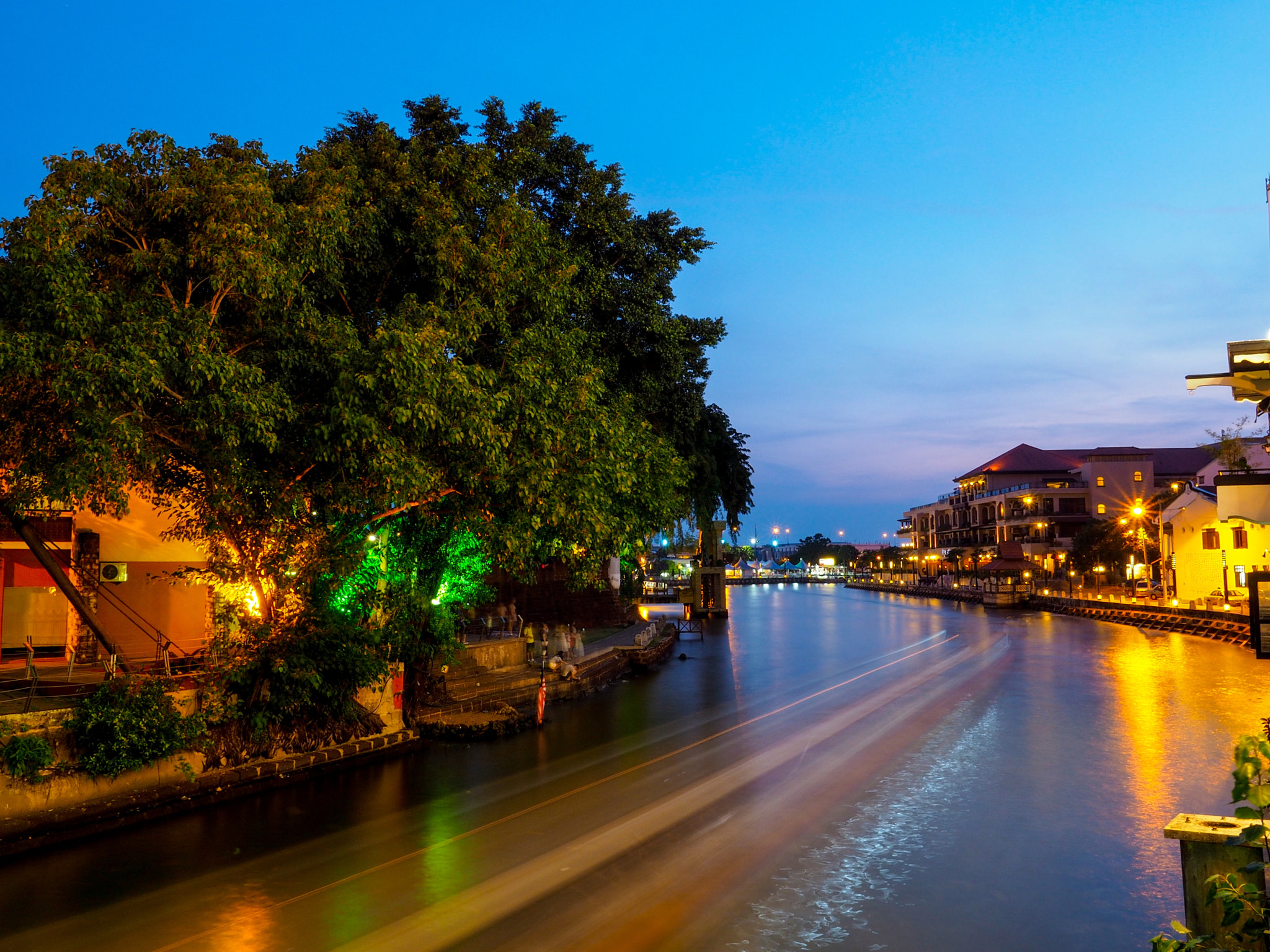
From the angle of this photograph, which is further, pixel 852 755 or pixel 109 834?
pixel 852 755

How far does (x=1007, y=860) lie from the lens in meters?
9.31

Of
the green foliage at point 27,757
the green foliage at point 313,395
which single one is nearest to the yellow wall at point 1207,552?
the green foliage at point 313,395

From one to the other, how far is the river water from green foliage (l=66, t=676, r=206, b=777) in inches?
36.9

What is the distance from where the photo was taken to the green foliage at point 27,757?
34.2 feet

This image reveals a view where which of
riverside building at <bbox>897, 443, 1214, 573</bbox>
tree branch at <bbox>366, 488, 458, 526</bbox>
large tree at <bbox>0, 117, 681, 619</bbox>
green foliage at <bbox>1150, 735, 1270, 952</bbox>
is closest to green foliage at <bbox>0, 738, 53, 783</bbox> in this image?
large tree at <bbox>0, 117, 681, 619</bbox>

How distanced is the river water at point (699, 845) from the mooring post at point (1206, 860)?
1916mm

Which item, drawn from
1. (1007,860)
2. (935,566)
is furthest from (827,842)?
(935,566)

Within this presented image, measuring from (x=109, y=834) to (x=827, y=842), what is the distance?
336 inches

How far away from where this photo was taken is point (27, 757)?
10.5 meters

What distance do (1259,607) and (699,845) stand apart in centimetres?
1018

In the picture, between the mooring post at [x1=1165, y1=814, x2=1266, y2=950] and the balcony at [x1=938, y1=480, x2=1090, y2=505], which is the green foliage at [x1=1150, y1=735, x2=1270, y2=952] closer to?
the mooring post at [x1=1165, y1=814, x2=1266, y2=950]

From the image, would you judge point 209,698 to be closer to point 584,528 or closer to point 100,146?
point 584,528

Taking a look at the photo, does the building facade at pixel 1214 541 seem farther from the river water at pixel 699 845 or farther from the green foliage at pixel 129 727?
the green foliage at pixel 129 727

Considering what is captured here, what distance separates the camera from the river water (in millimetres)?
7691
